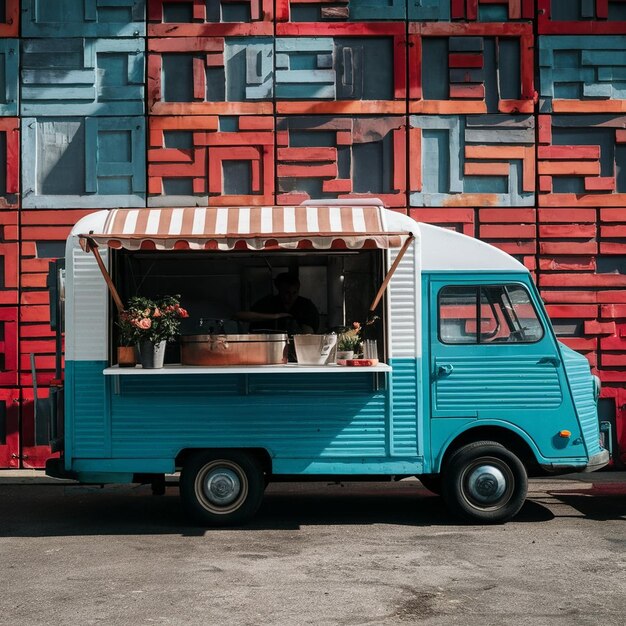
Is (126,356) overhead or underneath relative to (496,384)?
overhead

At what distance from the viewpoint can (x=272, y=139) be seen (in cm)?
1345

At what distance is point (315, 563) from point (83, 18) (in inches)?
340

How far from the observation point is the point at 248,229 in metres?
8.80

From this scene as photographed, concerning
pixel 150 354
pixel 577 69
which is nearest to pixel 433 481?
pixel 150 354

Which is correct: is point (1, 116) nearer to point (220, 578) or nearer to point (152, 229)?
point (152, 229)

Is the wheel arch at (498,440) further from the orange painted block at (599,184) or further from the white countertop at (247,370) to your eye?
the orange painted block at (599,184)

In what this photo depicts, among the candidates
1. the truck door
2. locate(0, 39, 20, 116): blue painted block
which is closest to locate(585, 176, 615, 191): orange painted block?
the truck door

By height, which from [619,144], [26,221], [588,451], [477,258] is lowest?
[588,451]

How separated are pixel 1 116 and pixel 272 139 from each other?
11.5 ft

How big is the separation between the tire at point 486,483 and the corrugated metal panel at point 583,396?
0.68 metres

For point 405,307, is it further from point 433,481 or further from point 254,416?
point 433,481

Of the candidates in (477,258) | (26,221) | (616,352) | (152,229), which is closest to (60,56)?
(26,221)

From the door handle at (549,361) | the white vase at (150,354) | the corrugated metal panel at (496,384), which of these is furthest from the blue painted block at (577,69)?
the white vase at (150,354)

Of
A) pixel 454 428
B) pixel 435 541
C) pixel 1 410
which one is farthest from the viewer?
pixel 1 410
